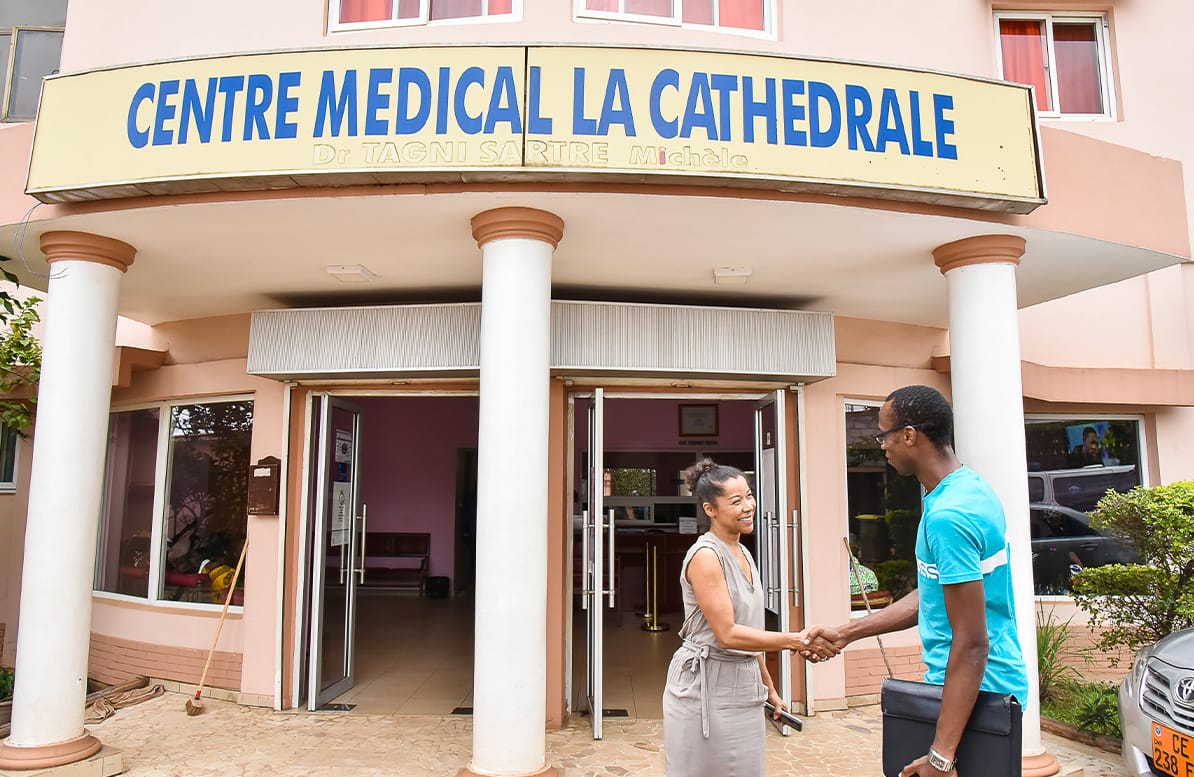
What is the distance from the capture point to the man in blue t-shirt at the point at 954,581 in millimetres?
1996

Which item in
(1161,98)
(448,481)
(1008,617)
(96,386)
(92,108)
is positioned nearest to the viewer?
(1008,617)

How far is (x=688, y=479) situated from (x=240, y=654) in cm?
428

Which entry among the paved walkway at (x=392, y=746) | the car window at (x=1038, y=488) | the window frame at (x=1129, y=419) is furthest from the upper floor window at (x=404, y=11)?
the car window at (x=1038, y=488)

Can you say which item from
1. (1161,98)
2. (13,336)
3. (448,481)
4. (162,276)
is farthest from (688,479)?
(448,481)

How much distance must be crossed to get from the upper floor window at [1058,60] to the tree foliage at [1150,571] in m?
4.02

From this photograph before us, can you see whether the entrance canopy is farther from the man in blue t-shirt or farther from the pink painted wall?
the pink painted wall

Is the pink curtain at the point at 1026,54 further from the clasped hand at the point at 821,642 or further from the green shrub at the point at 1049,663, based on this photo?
the clasped hand at the point at 821,642

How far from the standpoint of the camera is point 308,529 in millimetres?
5973

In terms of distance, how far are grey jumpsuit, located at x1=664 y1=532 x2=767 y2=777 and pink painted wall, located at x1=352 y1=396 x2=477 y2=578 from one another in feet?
30.3

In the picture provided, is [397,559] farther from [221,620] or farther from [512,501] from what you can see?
[512,501]

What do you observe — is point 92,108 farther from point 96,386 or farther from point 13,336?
point 13,336

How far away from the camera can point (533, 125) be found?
395cm

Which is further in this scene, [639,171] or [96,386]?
[96,386]

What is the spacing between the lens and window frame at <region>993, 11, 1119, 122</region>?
7.46 m
